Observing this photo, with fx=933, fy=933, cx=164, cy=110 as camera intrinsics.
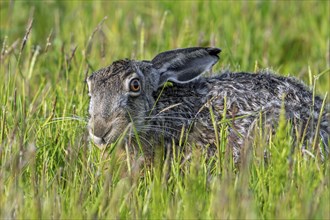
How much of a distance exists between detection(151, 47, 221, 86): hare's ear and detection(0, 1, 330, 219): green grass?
65cm

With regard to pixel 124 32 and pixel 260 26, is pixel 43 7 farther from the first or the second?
pixel 260 26

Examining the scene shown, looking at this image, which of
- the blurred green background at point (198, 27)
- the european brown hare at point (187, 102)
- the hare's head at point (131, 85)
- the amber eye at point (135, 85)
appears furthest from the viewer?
the blurred green background at point (198, 27)

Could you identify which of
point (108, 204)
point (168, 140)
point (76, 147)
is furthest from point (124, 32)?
point (108, 204)

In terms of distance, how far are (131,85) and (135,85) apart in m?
0.05

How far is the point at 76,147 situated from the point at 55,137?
21.9 inches

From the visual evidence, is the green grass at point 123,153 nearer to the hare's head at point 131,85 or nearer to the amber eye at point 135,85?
the hare's head at point 131,85

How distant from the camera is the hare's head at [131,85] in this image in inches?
238

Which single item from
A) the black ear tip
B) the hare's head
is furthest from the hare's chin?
the black ear tip

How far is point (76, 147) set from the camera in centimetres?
585

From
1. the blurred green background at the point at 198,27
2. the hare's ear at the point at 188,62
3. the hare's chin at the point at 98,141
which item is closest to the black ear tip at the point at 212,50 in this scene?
the hare's ear at the point at 188,62

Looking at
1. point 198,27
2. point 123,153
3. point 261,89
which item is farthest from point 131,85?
point 198,27

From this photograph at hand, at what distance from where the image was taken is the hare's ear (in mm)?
6902

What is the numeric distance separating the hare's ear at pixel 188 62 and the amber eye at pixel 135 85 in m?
0.48

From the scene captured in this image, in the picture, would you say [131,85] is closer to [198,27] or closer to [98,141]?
[98,141]
